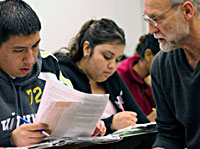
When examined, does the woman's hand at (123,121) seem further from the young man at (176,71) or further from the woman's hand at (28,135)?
the woman's hand at (28,135)

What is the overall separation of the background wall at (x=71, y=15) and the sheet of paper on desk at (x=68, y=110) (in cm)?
190

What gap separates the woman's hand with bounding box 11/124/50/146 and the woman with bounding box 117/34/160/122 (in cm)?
144

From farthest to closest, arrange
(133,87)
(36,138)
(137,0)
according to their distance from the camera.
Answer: (137,0) → (133,87) → (36,138)

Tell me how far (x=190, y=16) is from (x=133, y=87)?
1.31m

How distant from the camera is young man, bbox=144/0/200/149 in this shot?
127 centimetres

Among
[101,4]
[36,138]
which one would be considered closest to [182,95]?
[36,138]

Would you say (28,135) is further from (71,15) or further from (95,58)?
(71,15)

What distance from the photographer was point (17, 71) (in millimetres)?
1283

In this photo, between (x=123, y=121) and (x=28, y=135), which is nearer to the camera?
(x=28, y=135)

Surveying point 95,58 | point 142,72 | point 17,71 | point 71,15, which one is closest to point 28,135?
point 17,71

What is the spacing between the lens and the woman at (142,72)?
2510 millimetres

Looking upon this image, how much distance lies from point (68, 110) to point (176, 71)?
53 centimetres

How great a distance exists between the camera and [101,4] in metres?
3.74

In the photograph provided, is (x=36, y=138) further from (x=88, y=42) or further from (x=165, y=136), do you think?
(x=88, y=42)
